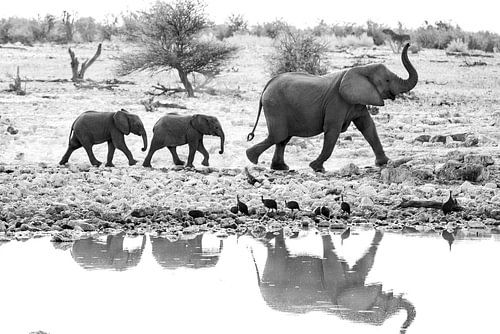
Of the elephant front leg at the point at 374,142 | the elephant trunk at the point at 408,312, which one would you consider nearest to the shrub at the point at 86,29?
the elephant front leg at the point at 374,142

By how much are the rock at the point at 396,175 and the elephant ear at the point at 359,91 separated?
4.29 feet

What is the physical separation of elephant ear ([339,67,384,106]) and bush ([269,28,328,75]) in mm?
11388

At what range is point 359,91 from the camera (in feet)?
49.2

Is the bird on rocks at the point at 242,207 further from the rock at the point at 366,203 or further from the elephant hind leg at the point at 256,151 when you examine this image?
the elephant hind leg at the point at 256,151

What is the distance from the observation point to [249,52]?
112ft

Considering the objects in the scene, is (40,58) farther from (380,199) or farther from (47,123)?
(380,199)

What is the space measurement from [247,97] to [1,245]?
14292 millimetres

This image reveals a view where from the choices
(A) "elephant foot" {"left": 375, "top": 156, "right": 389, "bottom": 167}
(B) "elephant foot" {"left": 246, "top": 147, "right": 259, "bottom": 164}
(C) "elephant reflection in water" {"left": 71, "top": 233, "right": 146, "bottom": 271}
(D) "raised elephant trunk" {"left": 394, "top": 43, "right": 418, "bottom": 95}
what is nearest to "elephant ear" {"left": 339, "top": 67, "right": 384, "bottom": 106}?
(D) "raised elephant trunk" {"left": 394, "top": 43, "right": 418, "bottom": 95}

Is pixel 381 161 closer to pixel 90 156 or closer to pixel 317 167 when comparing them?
pixel 317 167

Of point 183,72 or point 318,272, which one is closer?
point 318,272

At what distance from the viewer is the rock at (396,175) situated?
44.9 feet

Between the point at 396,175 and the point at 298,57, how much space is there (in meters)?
13.3

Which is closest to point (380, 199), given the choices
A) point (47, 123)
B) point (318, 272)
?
point (318, 272)

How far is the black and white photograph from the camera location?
805cm
